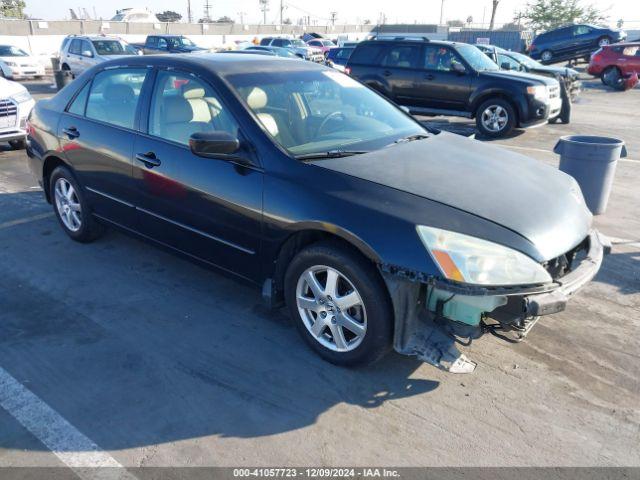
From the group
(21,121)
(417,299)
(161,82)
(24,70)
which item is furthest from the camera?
(24,70)

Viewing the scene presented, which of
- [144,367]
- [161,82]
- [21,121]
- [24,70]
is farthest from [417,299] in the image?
[24,70]

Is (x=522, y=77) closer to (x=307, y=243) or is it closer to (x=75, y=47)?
(x=307, y=243)

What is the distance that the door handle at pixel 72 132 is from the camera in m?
4.71

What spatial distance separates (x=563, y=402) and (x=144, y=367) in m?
2.44

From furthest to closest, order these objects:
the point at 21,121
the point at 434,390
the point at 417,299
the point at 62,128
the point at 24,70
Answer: the point at 24,70
the point at 21,121
the point at 62,128
the point at 434,390
the point at 417,299

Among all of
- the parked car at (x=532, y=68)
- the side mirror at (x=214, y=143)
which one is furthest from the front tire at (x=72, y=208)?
the parked car at (x=532, y=68)

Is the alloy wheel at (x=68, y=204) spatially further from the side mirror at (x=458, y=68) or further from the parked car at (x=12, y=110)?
the side mirror at (x=458, y=68)

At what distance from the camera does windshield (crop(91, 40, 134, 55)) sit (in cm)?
1763

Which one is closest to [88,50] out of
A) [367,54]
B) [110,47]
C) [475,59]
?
[110,47]

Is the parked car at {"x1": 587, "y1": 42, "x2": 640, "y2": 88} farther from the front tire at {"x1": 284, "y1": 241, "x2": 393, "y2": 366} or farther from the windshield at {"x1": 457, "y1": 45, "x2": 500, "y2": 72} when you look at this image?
the front tire at {"x1": 284, "y1": 241, "x2": 393, "y2": 366}

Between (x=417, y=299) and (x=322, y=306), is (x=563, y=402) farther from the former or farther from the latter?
(x=322, y=306)

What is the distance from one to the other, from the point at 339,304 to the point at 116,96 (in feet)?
9.09

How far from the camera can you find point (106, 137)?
4.39m

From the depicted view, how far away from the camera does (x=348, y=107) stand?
4148mm
